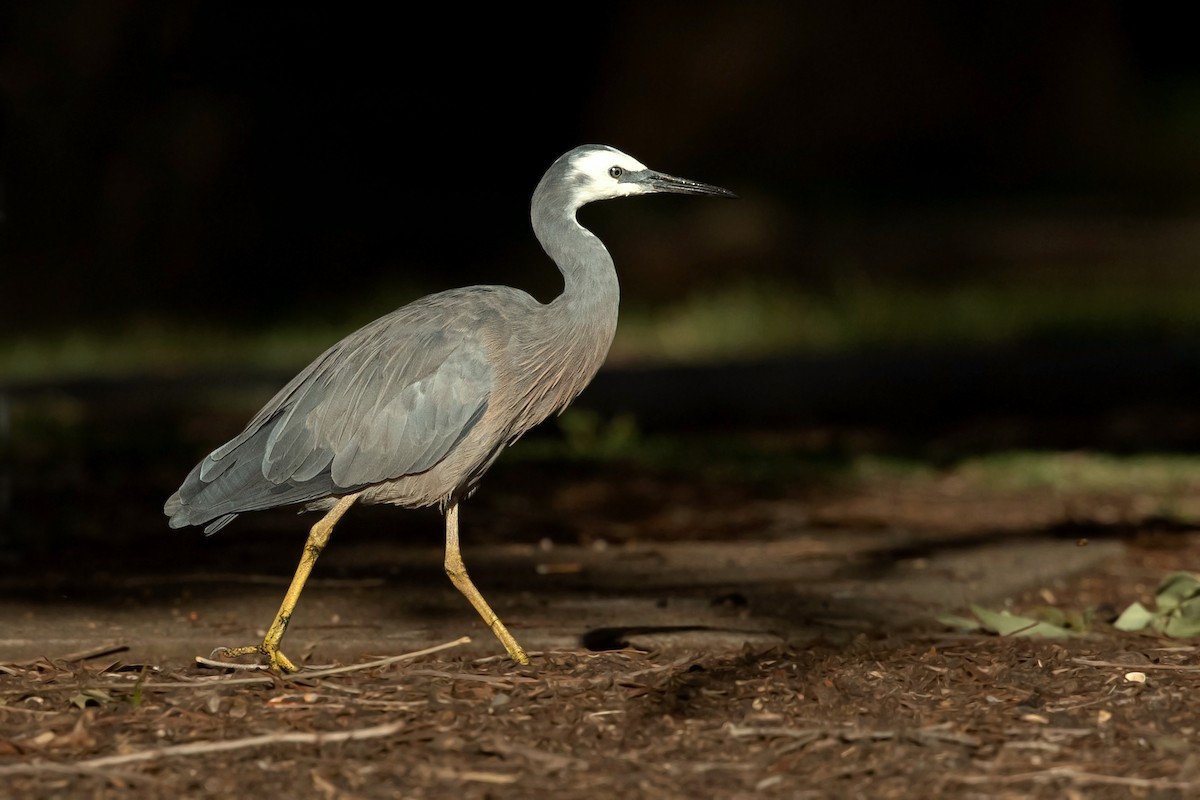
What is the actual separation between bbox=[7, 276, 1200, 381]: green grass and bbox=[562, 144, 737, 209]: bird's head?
6.93 m

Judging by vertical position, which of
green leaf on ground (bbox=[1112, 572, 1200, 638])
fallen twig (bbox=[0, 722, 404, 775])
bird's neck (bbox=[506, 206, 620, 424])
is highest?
bird's neck (bbox=[506, 206, 620, 424])

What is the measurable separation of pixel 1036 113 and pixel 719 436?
487 inches

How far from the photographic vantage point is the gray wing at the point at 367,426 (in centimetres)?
570

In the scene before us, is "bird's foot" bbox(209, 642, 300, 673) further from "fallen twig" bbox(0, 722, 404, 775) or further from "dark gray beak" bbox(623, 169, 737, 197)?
"dark gray beak" bbox(623, 169, 737, 197)

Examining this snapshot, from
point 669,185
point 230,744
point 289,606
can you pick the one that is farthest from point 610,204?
point 230,744

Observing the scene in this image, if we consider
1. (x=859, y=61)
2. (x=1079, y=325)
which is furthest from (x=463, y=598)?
(x=859, y=61)

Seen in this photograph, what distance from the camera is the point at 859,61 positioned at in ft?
66.2

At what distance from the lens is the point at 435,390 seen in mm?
5688

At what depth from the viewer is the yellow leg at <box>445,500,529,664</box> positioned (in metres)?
5.50

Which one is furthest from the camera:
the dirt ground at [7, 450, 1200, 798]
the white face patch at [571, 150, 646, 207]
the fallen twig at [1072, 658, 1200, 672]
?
the white face patch at [571, 150, 646, 207]

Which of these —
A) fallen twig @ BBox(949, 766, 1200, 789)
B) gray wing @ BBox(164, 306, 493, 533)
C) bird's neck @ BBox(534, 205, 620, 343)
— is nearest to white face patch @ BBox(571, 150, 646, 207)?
bird's neck @ BBox(534, 205, 620, 343)

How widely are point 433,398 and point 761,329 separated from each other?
867cm

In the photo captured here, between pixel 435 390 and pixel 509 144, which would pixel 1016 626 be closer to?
pixel 435 390

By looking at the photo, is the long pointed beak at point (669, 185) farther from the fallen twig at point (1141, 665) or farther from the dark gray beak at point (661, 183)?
the fallen twig at point (1141, 665)
